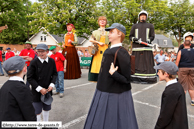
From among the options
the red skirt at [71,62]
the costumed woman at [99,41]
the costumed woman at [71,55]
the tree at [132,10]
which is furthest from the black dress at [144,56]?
the tree at [132,10]

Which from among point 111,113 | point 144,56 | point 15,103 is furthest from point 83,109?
point 144,56

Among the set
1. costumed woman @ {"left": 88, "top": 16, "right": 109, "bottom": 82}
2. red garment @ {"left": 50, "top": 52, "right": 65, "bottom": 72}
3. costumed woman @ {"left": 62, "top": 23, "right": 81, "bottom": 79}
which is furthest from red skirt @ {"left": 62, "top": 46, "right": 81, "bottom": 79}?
costumed woman @ {"left": 88, "top": 16, "right": 109, "bottom": 82}

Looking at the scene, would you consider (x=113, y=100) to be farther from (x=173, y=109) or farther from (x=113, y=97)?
(x=173, y=109)

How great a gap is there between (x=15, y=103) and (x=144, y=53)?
221 inches

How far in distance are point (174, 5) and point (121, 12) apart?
36.0 ft

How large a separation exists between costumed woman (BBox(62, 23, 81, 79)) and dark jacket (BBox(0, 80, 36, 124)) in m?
6.57

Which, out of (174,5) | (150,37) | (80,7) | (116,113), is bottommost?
(116,113)

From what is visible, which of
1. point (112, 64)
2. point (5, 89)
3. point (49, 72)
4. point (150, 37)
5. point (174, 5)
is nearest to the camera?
point (5, 89)

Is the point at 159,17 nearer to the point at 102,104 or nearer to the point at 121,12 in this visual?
the point at 121,12

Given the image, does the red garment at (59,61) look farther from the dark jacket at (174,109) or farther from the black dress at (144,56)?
the dark jacket at (174,109)

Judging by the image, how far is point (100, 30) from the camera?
19.2 feet

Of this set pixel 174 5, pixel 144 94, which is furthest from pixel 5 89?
pixel 174 5

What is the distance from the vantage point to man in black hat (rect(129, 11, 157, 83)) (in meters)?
6.52

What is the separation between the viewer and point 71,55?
884 centimetres
